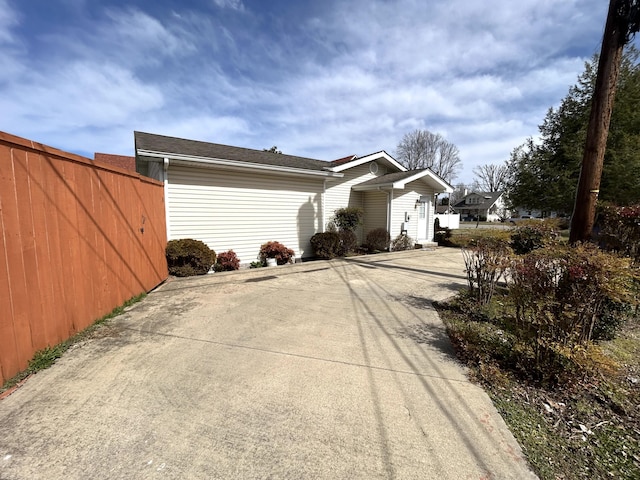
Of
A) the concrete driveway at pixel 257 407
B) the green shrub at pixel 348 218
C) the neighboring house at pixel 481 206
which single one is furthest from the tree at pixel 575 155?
the neighboring house at pixel 481 206

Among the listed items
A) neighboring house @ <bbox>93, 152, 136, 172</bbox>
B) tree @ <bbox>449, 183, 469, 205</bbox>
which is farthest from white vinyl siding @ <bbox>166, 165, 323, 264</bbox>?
tree @ <bbox>449, 183, 469, 205</bbox>

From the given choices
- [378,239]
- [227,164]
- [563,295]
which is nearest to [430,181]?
[378,239]

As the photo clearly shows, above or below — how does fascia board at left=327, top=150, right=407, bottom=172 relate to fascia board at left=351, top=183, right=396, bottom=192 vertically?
above

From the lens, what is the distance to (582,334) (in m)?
2.70

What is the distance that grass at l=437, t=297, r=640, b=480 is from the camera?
1775 mm

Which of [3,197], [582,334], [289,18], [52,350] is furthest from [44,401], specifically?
[289,18]

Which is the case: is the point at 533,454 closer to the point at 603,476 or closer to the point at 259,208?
the point at 603,476

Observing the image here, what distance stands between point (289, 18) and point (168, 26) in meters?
3.07

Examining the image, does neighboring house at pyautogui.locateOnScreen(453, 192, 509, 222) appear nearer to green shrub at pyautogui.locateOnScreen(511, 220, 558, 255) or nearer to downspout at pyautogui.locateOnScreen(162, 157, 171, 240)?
green shrub at pyautogui.locateOnScreen(511, 220, 558, 255)

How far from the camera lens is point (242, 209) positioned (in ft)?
27.7

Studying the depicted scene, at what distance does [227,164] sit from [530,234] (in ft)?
28.1

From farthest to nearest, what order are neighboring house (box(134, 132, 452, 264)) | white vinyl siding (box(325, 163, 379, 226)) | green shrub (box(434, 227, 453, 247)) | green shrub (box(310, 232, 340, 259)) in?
green shrub (box(434, 227, 453, 247))
white vinyl siding (box(325, 163, 379, 226))
green shrub (box(310, 232, 340, 259))
neighboring house (box(134, 132, 452, 264))

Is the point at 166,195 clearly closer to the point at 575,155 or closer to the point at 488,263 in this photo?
the point at 488,263

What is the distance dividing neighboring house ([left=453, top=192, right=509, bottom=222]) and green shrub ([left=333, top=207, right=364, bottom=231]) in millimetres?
48326
